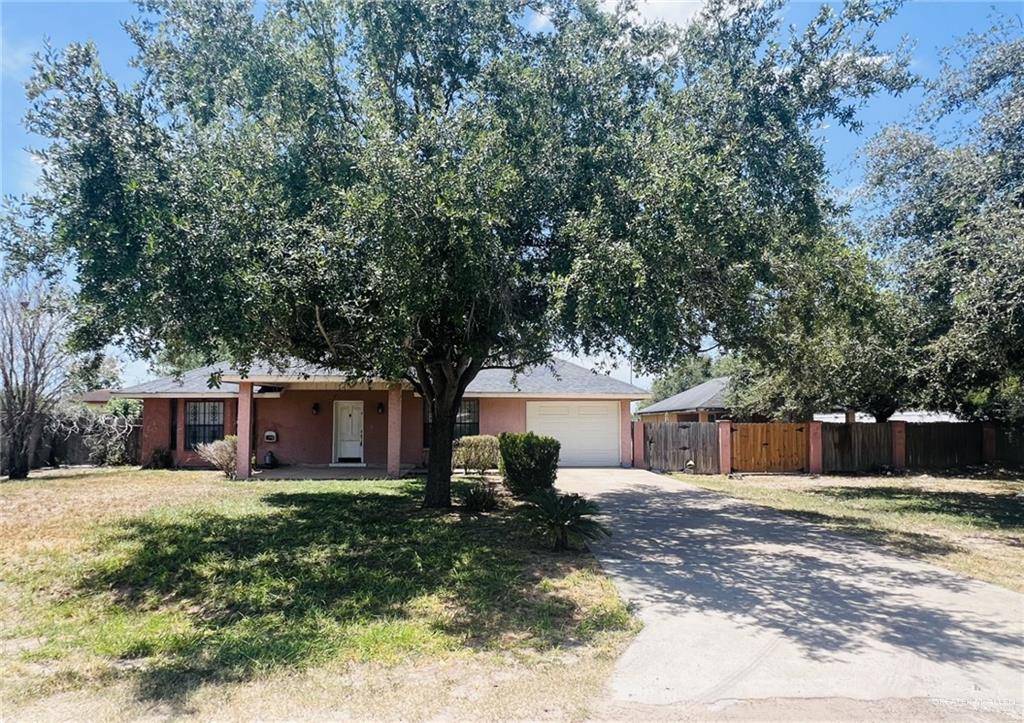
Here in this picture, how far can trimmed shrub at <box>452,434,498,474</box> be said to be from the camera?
18344 millimetres

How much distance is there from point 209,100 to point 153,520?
6423 mm

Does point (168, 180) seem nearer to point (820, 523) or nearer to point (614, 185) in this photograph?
point (614, 185)

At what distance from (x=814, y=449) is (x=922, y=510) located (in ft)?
26.1

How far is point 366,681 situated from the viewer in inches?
189

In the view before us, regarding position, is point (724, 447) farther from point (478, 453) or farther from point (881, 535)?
point (881, 535)

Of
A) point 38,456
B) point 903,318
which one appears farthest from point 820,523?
point 38,456

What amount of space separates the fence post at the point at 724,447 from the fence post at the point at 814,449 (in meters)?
2.70

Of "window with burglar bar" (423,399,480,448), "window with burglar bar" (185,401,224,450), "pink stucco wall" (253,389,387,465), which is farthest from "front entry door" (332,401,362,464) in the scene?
"window with burglar bar" (185,401,224,450)

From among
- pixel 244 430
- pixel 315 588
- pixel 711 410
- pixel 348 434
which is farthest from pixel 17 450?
pixel 711 410

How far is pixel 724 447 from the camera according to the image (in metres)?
20.5

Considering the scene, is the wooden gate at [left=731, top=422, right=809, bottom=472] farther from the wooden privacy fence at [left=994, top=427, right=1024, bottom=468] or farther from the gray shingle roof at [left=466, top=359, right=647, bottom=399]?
the wooden privacy fence at [left=994, top=427, right=1024, bottom=468]

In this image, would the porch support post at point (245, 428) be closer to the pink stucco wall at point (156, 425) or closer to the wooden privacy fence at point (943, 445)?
the pink stucco wall at point (156, 425)

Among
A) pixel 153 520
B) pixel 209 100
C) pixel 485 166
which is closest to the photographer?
pixel 485 166

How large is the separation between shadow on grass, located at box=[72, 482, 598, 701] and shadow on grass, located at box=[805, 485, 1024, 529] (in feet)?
27.4
